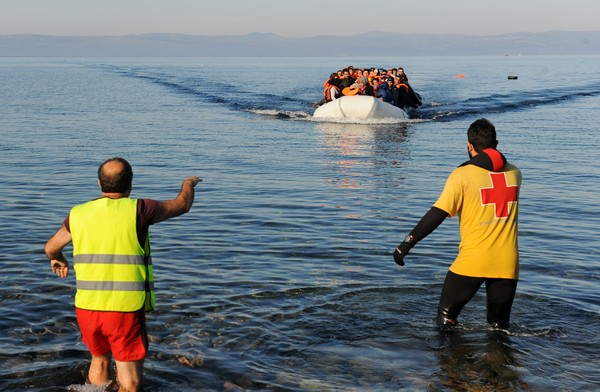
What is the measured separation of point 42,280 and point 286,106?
31.5m

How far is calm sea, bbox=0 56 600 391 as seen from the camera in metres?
7.01

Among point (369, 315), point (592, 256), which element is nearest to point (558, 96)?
point (592, 256)

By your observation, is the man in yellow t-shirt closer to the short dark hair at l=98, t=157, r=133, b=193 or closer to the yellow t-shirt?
the yellow t-shirt

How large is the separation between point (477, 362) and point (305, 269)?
3.62 m

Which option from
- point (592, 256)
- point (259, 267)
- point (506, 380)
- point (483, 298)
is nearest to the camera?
point (506, 380)

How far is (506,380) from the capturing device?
22.3 feet

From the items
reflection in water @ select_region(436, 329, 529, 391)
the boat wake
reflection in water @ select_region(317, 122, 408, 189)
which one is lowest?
reflection in water @ select_region(317, 122, 408, 189)

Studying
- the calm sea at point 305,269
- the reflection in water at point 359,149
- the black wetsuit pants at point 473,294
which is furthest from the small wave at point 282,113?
the black wetsuit pants at point 473,294

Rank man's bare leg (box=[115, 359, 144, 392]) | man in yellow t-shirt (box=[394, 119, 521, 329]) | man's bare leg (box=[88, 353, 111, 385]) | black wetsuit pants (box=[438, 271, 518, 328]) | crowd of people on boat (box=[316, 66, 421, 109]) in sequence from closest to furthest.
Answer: man's bare leg (box=[115, 359, 144, 392]) → man's bare leg (box=[88, 353, 111, 385]) → man in yellow t-shirt (box=[394, 119, 521, 329]) → black wetsuit pants (box=[438, 271, 518, 328]) → crowd of people on boat (box=[316, 66, 421, 109])

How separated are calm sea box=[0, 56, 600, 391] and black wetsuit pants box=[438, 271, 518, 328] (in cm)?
33

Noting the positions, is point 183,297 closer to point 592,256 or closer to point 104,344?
point 104,344

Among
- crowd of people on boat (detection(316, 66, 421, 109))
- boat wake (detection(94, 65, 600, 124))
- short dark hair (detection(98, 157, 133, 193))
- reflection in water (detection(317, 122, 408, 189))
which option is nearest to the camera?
short dark hair (detection(98, 157, 133, 193))

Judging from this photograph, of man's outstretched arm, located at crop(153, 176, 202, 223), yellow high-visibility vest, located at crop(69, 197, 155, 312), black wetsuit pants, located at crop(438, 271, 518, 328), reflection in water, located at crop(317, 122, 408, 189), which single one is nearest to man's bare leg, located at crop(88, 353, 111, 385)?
yellow high-visibility vest, located at crop(69, 197, 155, 312)

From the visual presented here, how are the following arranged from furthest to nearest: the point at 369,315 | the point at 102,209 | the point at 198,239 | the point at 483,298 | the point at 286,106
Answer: the point at 286,106 → the point at 198,239 → the point at 483,298 → the point at 369,315 → the point at 102,209
